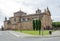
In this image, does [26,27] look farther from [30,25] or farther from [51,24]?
[51,24]

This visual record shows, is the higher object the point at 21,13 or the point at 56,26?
the point at 21,13

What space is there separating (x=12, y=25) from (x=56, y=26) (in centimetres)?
2514

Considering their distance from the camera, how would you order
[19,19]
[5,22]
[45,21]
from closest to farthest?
[45,21], [19,19], [5,22]

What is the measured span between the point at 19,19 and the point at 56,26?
71.6ft

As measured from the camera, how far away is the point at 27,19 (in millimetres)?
111000

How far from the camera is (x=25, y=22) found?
10962 centimetres

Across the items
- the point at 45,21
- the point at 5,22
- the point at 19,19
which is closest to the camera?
the point at 45,21

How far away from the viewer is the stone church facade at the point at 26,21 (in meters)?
104

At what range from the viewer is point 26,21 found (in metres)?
110

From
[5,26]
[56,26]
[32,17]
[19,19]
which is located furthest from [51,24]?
[5,26]

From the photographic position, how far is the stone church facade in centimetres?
10400

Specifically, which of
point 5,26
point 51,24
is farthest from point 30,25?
point 5,26

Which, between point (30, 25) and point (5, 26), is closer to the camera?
point (30, 25)

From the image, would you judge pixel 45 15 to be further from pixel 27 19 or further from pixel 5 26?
pixel 5 26
